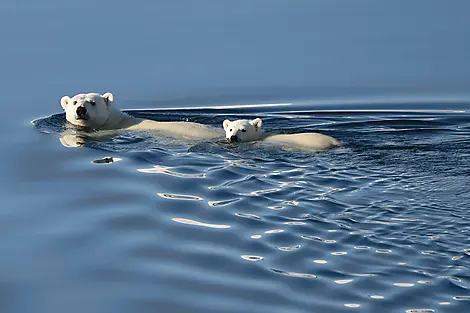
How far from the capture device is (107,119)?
17.6 metres

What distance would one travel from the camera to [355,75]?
19453 mm

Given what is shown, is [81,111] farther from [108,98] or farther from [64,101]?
[108,98]

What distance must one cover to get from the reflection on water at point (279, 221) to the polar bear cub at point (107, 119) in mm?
427

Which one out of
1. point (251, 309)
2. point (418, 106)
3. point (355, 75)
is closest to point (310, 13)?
point (355, 75)

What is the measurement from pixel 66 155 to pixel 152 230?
4.17m

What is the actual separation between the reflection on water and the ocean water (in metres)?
0.03

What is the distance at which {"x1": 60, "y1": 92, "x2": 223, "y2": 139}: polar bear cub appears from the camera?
16.5 m

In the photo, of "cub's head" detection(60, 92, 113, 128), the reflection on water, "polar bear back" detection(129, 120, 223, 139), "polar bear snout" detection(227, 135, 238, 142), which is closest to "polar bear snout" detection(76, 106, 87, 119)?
"cub's head" detection(60, 92, 113, 128)

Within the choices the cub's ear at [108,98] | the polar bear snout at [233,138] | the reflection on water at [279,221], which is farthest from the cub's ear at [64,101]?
the polar bear snout at [233,138]

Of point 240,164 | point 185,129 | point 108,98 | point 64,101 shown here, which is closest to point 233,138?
point 185,129

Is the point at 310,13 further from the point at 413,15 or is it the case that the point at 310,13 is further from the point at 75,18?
the point at 75,18

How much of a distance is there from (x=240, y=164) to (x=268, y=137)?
157 centimetres

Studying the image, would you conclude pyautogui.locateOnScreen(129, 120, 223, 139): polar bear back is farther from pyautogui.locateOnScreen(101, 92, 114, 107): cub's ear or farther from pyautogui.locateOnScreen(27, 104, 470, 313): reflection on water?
pyautogui.locateOnScreen(101, 92, 114, 107): cub's ear

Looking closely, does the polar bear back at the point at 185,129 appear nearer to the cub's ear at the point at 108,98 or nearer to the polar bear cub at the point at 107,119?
the polar bear cub at the point at 107,119
